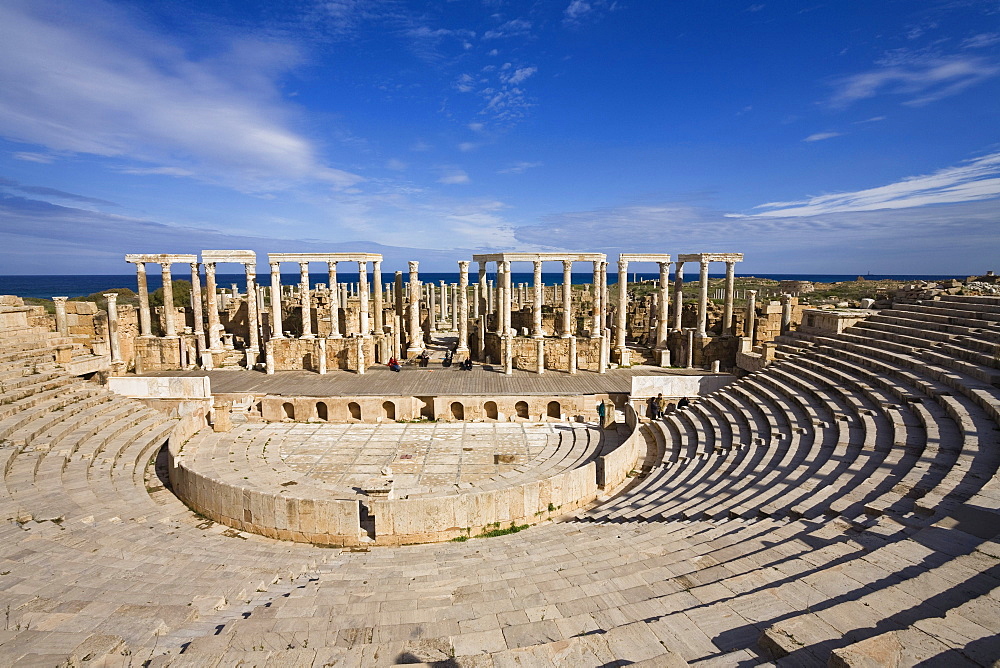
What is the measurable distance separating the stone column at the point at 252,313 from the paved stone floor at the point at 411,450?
26.0 feet

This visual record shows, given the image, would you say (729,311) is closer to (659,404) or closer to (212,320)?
(659,404)

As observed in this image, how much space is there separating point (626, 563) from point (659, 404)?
14.4 meters

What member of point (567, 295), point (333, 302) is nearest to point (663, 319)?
point (567, 295)

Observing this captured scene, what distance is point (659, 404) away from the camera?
2184 centimetres

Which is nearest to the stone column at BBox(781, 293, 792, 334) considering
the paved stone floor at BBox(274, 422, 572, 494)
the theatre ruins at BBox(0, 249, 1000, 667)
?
the theatre ruins at BBox(0, 249, 1000, 667)

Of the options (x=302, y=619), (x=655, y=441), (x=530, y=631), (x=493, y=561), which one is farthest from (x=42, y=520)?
(x=655, y=441)

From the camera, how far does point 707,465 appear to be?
14.0 m

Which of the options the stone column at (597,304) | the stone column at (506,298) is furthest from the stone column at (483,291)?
the stone column at (597,304)

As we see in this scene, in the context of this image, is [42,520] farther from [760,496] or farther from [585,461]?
[760,496]

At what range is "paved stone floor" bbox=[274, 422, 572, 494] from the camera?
1556 cm

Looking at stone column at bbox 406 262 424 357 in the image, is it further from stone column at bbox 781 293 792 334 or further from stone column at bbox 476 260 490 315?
stone column at bbox 781 293 792 334

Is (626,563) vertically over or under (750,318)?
under

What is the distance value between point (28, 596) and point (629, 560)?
362 inches

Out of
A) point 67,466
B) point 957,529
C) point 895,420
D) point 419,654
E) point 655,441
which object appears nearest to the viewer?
point 419,654
